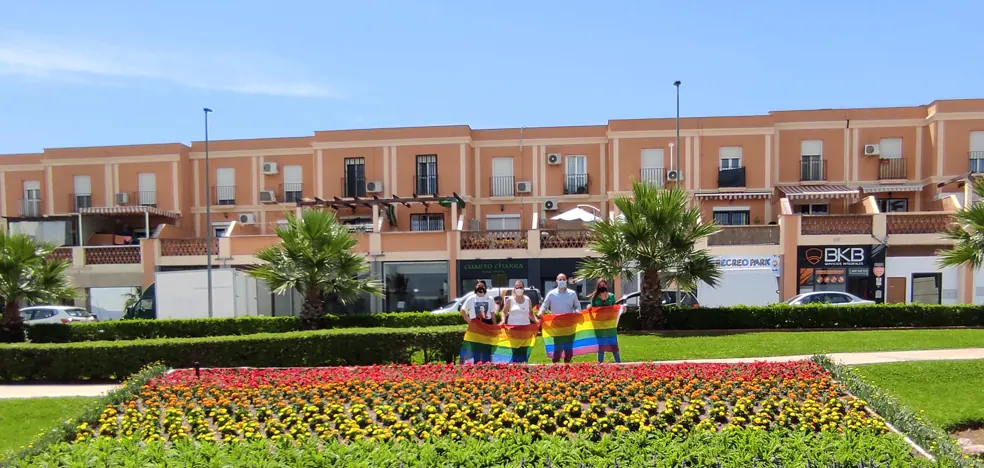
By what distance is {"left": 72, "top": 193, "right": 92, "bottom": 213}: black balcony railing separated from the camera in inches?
1296

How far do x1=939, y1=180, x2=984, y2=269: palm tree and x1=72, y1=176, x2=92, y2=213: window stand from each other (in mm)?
37439

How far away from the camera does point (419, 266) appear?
2734cm

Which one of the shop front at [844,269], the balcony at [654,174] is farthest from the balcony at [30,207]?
the shop front at [844,269]

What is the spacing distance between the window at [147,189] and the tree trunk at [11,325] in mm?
18749

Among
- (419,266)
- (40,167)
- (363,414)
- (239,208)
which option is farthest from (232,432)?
(40,167)

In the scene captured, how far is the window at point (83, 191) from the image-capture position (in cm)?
3297

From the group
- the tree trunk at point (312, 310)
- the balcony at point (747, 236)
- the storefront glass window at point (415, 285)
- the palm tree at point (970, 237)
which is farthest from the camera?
the storefront glass window at point (415, 285)

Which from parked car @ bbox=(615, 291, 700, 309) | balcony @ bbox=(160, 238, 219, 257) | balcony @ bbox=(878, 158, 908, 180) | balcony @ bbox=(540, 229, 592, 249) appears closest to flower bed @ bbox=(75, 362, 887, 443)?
parked car @ bbox=(615, 291, 700, 309)

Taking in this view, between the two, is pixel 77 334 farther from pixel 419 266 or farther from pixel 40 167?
pixel 40 167

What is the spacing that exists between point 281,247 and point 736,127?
74.1ft

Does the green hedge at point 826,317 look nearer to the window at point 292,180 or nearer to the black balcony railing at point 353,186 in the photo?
the black balcony railing at point 353,186

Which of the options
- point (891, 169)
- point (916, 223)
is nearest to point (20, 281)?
point (916, 223)

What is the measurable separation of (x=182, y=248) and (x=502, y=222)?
49.5 feet

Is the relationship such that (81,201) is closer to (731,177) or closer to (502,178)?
(502,178)
